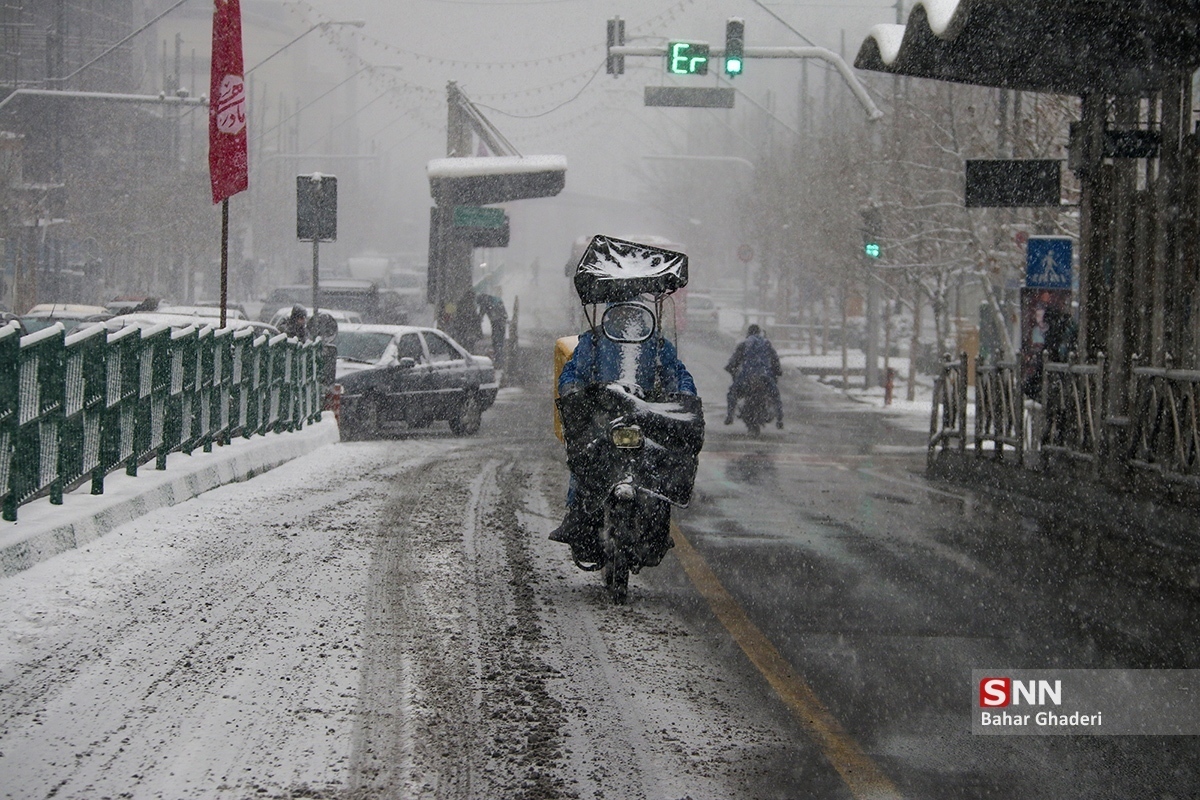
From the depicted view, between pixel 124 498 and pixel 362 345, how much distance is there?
11240mm

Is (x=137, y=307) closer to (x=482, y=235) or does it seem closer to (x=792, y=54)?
(x=482, y=235)

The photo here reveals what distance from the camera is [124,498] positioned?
385 inches

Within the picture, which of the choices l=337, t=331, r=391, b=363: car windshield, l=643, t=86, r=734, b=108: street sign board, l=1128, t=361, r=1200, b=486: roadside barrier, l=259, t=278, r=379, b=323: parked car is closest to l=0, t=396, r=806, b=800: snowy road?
l=1128, t=361, r=1200, b=486: roadside barrier

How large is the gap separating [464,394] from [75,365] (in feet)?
38.3

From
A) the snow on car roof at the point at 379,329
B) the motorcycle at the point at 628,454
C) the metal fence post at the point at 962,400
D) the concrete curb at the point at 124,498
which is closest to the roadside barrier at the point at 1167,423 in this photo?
the metal fence post at the point at 962,400

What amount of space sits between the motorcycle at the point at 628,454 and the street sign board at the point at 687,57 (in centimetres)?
1504

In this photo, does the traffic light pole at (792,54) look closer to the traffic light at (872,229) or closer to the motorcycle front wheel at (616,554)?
the traffic light at (872,229)

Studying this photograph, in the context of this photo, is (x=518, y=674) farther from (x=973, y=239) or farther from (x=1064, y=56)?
(x=973, y=239)

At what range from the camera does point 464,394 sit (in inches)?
822

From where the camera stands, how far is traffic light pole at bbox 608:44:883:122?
2161cm

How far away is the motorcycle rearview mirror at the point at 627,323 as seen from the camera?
7754 millimetres

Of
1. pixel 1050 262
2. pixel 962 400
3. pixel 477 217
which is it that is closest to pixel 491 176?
pixel 477 217

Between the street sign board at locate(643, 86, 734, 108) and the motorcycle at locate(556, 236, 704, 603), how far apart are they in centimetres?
1762

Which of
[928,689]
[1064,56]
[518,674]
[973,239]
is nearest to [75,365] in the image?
[518,674]
